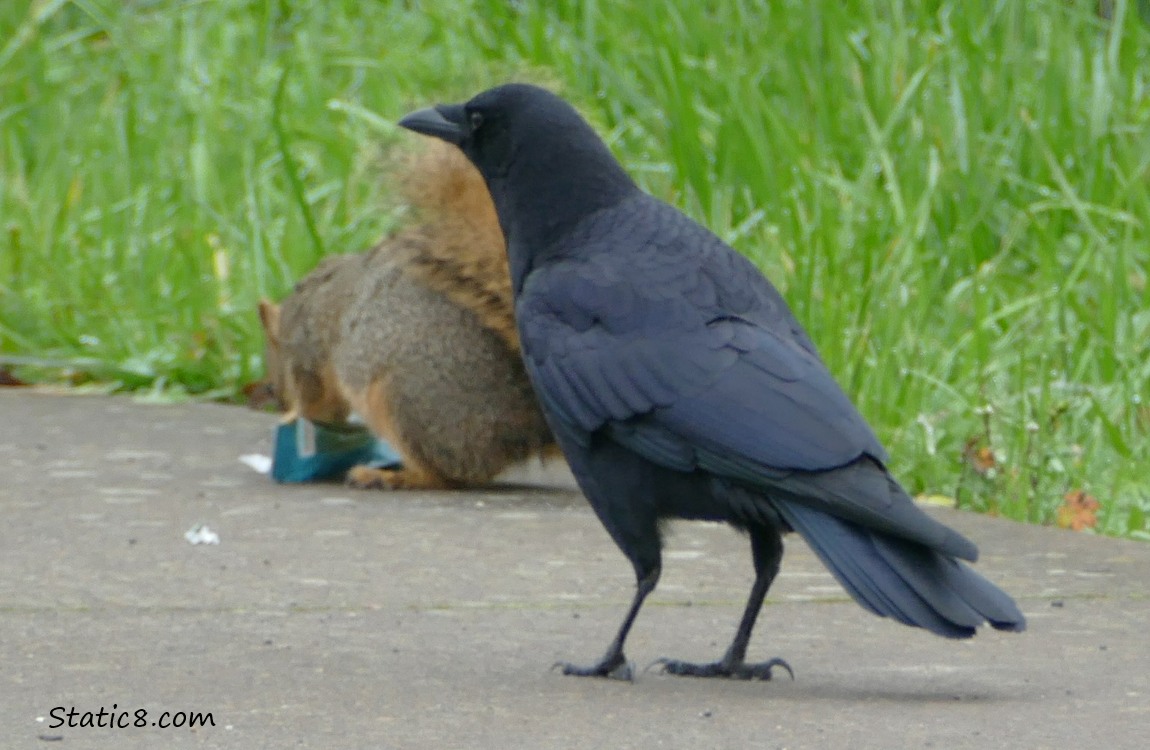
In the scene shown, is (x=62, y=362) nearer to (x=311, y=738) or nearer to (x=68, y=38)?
(x=68, y=38)

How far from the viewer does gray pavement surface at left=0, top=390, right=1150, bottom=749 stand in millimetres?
3025

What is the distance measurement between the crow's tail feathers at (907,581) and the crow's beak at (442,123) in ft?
4.14

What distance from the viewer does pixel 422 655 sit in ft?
11.7

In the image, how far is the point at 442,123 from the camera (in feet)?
13.4

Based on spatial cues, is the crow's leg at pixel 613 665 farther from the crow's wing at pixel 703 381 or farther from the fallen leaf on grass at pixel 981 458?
the fallen leaf on grass at pixel 981 458

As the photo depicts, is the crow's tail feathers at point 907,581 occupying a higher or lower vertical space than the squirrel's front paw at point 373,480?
higher

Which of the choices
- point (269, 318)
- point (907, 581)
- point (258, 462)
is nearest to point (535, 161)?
point (907, 581)

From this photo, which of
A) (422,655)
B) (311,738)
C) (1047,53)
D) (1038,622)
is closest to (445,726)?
(311,738)

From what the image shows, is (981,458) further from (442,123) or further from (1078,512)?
(442,123)

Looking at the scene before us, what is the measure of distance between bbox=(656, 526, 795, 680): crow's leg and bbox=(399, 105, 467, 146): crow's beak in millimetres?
1099

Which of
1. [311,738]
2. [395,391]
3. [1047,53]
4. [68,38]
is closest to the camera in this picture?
[311,738]

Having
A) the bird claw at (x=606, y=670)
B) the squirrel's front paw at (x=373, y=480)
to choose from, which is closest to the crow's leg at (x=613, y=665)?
the bird claw at (x=606, y=670)

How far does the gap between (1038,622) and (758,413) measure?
95cm

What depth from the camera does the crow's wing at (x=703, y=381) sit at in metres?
3.26
